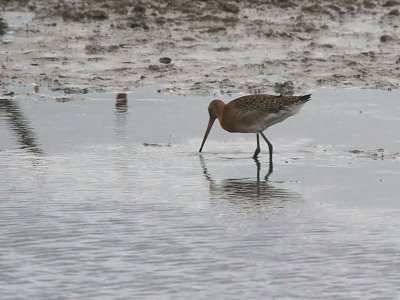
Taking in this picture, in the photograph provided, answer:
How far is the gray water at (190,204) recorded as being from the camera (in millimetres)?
8461

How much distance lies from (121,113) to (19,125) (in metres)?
1.50

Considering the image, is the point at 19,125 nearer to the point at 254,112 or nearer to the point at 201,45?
the point at 254,112

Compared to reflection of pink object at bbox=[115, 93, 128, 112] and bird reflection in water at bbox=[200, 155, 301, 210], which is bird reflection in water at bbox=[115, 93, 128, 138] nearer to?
reflection of pink object at bbox=[115, 93, 128, 112]

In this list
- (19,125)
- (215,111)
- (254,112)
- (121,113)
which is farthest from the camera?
(121,113)

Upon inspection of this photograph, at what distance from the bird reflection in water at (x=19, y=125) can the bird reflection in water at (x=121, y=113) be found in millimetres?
980

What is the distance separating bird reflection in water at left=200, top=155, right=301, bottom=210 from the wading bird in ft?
5.16

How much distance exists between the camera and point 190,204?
10.9 metres

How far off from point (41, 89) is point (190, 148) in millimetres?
4489

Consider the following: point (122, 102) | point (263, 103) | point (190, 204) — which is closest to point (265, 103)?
point (263, 103)

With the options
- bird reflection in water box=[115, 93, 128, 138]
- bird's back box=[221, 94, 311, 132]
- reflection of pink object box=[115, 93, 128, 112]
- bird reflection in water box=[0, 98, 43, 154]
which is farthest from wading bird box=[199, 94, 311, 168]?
reflection of pink object box=[115, 93, 128, 112]

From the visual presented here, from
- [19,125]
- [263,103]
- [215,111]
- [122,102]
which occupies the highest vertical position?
[263,103]

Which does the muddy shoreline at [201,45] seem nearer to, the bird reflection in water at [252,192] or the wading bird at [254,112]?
the wading bird at [254,112]

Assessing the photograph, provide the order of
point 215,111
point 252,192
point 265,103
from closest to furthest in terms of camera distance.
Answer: point 252,192 < point 265,103 < point 215,111

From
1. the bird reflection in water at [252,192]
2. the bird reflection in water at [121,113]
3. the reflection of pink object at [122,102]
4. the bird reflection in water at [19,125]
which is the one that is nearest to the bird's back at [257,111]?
the bird reflection in water at [121,113]
